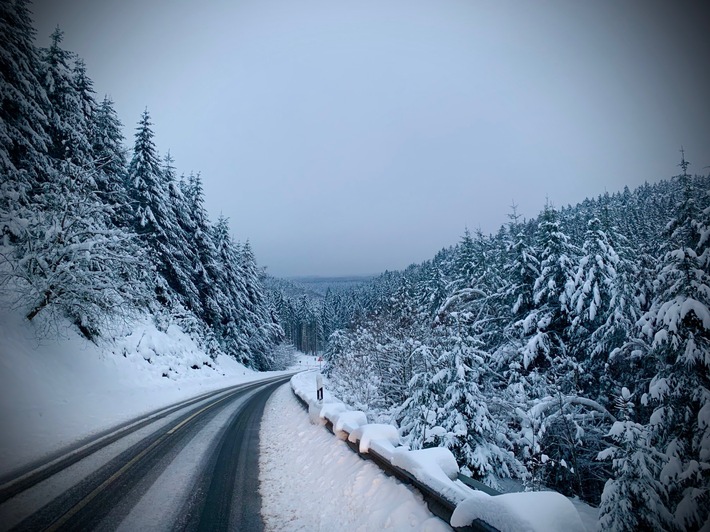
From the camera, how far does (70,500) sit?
495 cm

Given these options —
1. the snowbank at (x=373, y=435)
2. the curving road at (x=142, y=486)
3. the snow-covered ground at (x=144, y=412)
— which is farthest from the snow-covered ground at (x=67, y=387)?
the snowbank at (x=373, y=435)

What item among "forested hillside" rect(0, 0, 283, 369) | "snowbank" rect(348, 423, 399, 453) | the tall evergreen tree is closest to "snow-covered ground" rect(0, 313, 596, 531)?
"snowbank" rect(348, 423, 399, 453)

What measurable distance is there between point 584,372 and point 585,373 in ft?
0.61

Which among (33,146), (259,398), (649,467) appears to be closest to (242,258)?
(33,146)

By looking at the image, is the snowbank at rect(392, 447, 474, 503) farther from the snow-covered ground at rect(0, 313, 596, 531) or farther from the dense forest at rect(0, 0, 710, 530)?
the dense forest at rect(0, 0, 710, 530)

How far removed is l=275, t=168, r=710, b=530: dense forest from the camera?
4.93 meters

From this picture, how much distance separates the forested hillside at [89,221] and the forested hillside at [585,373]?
1301cm

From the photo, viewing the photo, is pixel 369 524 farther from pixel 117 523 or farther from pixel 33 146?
pixel 33 146

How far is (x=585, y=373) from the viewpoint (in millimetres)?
13672

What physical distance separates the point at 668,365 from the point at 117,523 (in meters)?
9.98

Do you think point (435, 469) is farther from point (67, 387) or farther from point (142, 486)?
point (67, 387)

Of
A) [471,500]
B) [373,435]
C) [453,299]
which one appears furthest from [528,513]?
[453,299]

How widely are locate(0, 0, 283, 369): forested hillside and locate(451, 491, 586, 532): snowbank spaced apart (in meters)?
14.3

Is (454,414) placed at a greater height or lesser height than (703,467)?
lesser
